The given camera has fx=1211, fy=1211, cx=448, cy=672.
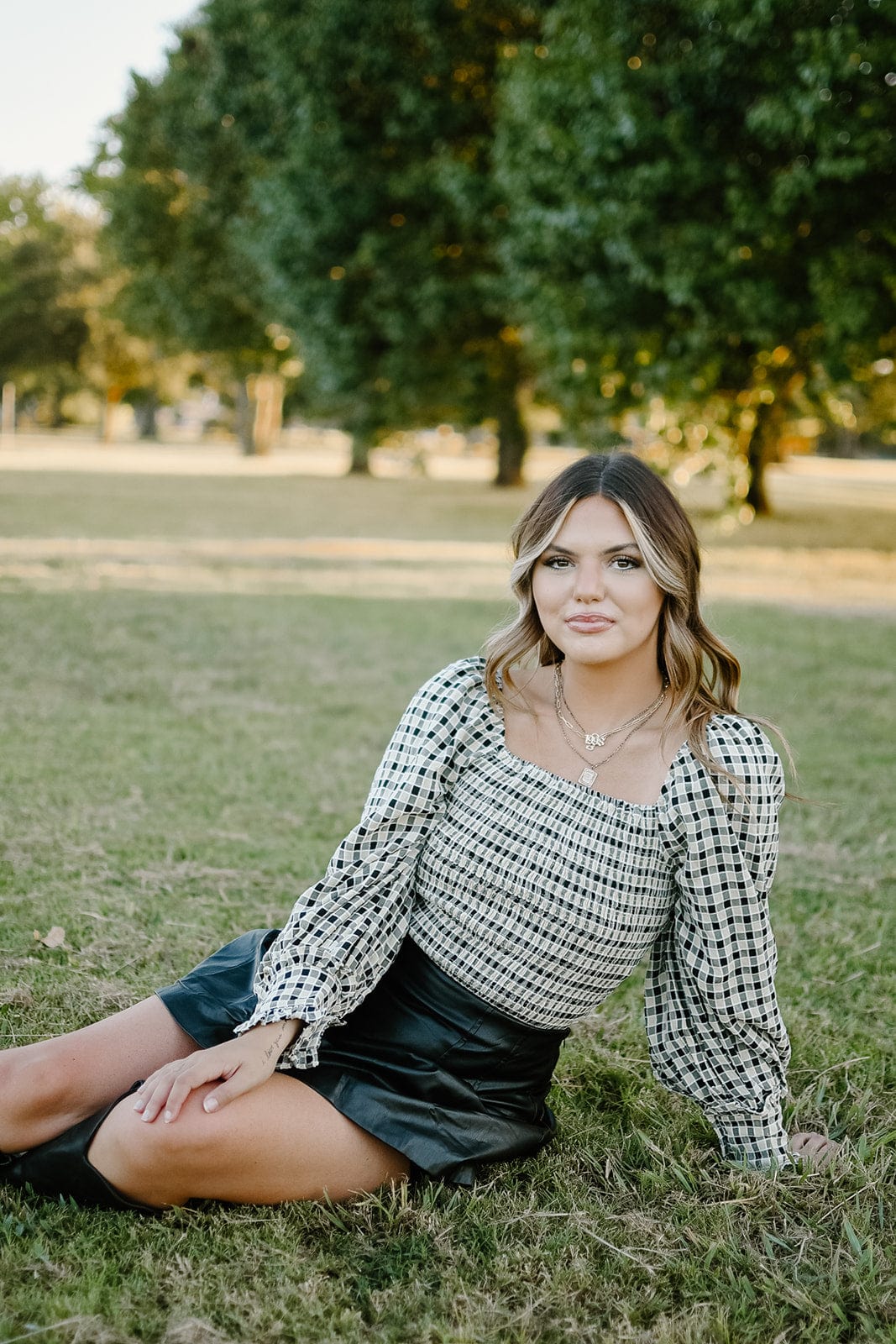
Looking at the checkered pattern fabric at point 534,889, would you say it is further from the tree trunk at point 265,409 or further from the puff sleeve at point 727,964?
the tree trunk at point 265,409

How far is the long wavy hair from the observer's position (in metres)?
2.47

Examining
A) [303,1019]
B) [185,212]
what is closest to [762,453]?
[185,212]

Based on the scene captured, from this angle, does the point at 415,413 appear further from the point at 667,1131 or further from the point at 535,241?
the point at 667,1131

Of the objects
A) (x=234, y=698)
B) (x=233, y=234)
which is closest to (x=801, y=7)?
(x=234, y=698)

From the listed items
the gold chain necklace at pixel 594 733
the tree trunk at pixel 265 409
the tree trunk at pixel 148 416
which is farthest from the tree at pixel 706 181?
the tree trunk at pixel 148 416

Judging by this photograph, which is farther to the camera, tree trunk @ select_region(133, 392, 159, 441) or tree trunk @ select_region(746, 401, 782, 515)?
tree trunk @ select_region(133, 392, 159, 441)

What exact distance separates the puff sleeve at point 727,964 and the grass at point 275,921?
6.8 inches

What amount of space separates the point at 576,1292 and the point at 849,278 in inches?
408

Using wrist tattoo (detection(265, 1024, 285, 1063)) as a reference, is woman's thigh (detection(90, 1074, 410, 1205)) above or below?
below

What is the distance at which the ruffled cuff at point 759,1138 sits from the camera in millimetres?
2641

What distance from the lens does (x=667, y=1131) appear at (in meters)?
2.84

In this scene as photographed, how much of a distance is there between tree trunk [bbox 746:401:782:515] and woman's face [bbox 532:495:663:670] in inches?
649

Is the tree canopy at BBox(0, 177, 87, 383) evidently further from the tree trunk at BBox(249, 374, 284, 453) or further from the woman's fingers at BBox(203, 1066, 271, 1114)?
the woman's fingers at BBox(203, 1066, 271, 1114)

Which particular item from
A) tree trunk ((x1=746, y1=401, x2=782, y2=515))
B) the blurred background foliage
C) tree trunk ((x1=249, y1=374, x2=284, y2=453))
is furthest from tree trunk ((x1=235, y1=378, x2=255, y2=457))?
tree trunk ((x1=746, y1=401, x2=782, y2=515))
